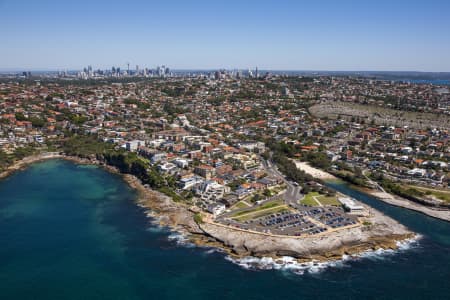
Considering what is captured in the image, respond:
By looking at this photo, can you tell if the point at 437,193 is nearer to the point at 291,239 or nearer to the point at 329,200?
the point at 329,200

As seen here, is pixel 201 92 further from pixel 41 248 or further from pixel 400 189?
pixel 41 248

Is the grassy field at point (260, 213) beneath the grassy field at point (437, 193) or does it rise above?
beneath

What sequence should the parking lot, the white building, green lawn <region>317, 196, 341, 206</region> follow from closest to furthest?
the parking lot → the white building → green lawn <region>317, 196, 341, 206</region>

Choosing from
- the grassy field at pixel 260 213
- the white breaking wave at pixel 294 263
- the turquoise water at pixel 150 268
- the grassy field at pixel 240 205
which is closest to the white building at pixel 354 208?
the turquoise water at pixel 150 268

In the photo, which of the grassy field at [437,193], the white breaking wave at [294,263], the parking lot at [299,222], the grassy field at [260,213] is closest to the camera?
the white breaking wave at [294,263]

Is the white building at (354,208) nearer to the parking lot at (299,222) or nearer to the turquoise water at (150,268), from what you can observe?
the parking lot at (299,222)

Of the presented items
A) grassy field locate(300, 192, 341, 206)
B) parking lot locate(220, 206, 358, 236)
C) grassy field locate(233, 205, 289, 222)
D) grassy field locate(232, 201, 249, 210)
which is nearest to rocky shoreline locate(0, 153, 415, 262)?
parking lot locate(220, 206, 358, 236)

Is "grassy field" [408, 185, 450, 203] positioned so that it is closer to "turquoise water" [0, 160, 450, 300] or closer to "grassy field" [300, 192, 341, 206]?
"turquoise water" [0, 160, 450, 300]
